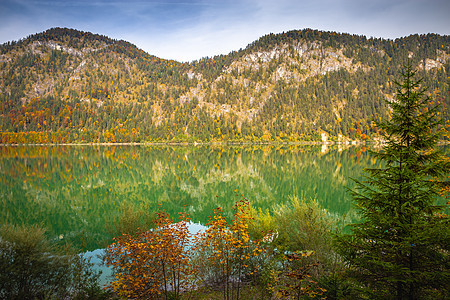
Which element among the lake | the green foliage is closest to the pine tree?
the green foliage

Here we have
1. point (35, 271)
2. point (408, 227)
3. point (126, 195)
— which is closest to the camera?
point (408, 227)

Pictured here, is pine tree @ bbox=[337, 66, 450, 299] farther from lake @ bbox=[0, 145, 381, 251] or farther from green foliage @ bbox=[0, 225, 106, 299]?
lake @ bbox=[0, 145, 381, 251]

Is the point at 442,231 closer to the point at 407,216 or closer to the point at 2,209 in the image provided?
the point at 407,216

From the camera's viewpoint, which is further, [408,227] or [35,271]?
[35,271]

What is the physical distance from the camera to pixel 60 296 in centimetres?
668

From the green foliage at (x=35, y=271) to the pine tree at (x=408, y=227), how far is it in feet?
22.0

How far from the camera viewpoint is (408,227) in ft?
14.3

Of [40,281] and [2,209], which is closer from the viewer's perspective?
[40,281]

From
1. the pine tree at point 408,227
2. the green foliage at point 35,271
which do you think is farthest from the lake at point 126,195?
the pine tree at point 408,227

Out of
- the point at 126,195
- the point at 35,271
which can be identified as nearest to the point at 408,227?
the point at 35,271

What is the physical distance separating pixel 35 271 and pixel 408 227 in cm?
859

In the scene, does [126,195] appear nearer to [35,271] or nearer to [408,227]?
[35,271]

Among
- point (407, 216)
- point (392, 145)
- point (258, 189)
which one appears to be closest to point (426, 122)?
point (392, 145)

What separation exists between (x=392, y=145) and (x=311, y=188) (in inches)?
935
